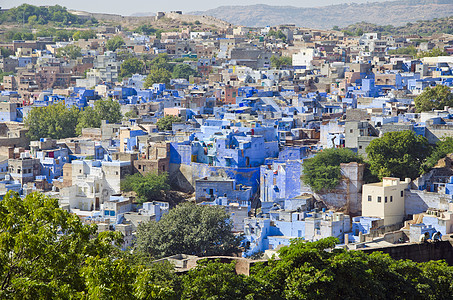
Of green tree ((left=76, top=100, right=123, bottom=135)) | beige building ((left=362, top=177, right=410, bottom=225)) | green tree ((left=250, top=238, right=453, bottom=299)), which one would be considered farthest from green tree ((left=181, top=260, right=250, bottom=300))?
green tree ((left=76, top=100, right=123, bottom=135))

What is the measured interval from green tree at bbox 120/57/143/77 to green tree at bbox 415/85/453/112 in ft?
80.6

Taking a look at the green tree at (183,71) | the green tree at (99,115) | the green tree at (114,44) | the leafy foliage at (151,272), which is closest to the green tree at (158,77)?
the green tree at (183,71)

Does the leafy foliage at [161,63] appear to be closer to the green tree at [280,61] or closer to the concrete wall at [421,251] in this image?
the green tree at [280,61]

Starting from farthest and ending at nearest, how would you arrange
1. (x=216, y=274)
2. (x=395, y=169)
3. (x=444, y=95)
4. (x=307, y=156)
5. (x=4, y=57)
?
1. (x=4, y=57)
2. (x=444, y=95)
3. (x=307, y=156)
4. (x=395, y=169)
5. (x=216, y=274)

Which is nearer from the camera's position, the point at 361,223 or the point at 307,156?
the point at 361,223

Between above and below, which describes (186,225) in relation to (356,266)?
below

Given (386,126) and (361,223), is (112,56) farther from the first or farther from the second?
(361,223)

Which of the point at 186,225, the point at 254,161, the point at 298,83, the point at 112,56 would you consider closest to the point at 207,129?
the point at 254,161

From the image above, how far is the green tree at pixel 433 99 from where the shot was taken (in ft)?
99.9

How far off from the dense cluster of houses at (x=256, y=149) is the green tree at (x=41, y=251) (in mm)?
8721

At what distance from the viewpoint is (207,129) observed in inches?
1080

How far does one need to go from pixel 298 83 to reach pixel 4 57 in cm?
2734

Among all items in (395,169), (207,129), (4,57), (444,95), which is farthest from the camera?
(4,57)

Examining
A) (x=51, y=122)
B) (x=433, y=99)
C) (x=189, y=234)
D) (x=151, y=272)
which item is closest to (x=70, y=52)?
(x=51, y=122)
